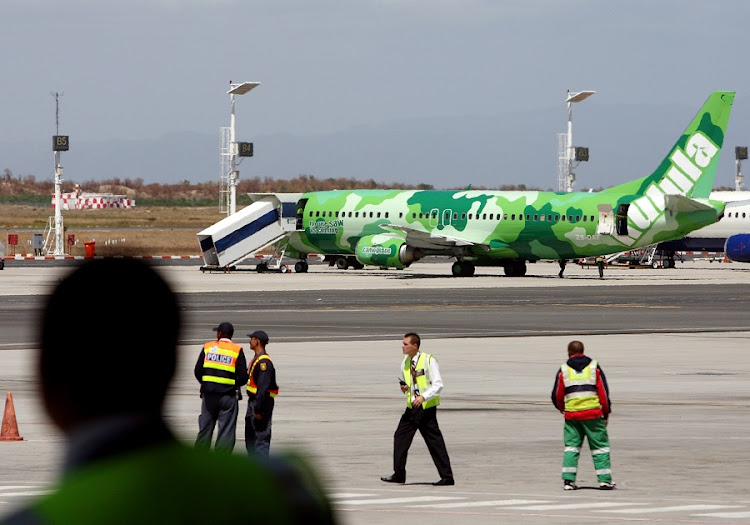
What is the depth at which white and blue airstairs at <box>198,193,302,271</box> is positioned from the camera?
272ft

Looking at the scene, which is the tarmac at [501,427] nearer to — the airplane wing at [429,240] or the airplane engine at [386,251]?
the airplane wing at [429,240]

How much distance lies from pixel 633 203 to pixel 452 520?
62.8 meters

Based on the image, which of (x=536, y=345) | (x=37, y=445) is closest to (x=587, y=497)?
(x=37, y=445)

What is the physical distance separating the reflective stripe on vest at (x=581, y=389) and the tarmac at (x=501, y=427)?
92cm

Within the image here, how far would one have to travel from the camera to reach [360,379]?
97.5 ft

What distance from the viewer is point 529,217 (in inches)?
3024

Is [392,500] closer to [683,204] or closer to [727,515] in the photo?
[727,515]

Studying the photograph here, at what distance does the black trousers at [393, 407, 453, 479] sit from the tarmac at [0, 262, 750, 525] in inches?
11.3

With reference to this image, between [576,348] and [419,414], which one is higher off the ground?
[576,348]

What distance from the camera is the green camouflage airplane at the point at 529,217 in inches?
2968

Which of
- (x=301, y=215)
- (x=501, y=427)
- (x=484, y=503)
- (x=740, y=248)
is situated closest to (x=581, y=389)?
(x=484, y=503)

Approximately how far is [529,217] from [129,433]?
74664 millimetres

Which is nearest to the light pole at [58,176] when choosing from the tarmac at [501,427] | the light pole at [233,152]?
the light pole at [233,152]

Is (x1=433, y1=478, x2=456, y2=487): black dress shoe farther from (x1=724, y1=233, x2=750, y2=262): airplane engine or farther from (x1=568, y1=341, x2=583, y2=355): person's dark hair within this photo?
(x1=724, y1=233, x2=750, y2=262): airplane engine
